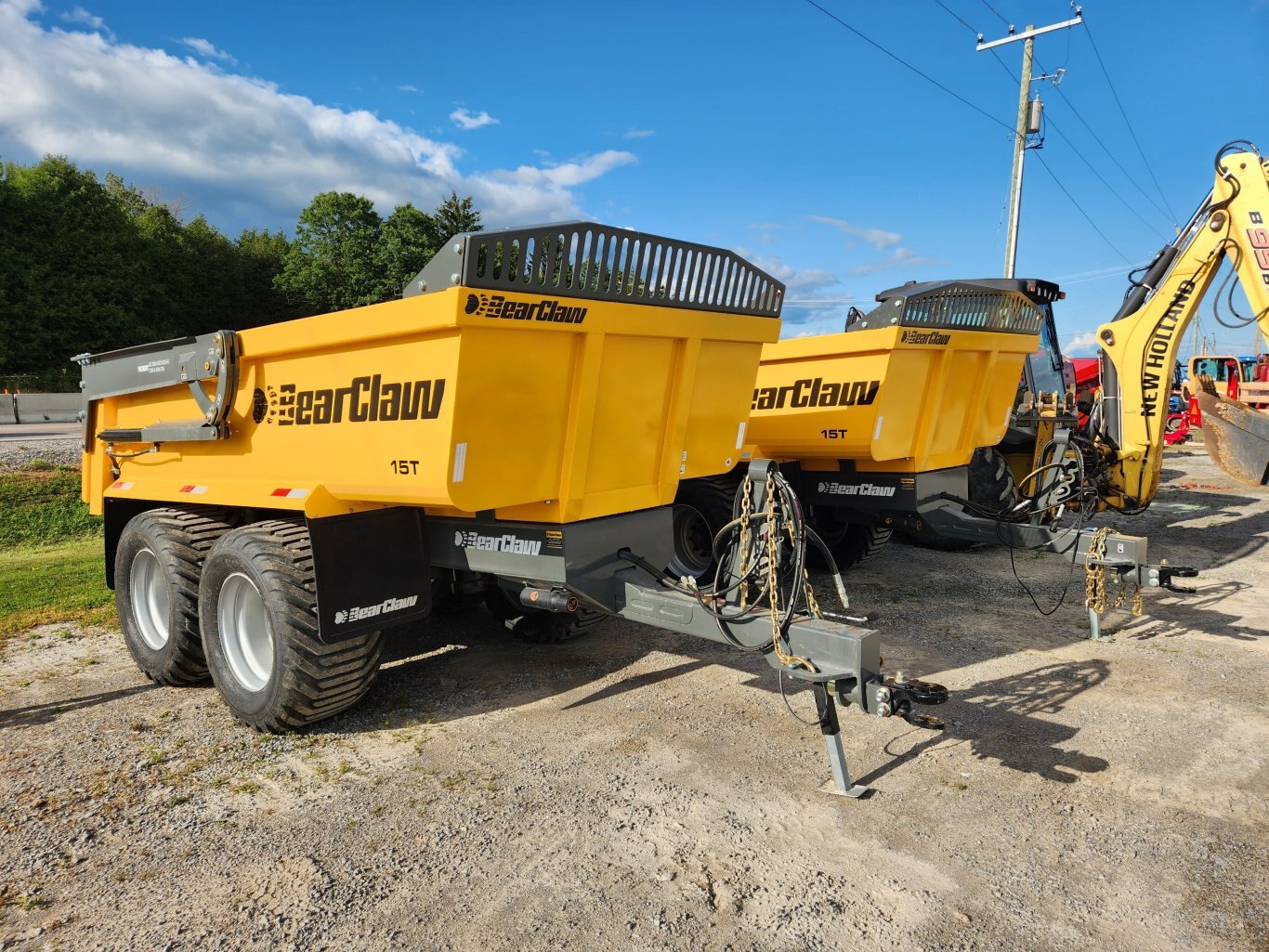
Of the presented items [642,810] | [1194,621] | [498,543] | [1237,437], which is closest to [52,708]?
[498,543]

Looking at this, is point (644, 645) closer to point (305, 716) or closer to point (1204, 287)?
point (305, 716)

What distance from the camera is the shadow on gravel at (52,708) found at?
168 inches

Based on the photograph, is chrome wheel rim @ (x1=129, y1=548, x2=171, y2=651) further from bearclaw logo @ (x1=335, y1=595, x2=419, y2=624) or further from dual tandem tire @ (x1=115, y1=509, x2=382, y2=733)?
bearclaw logo @ (x1=335, y1=595, x2=419, y2=624)

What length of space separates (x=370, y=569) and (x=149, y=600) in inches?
83.5

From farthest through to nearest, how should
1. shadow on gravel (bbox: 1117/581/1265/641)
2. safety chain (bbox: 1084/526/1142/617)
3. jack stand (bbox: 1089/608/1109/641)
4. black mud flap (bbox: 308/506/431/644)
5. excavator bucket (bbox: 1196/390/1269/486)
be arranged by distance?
excavator bucket (bbox: 1196/390/1269/486)
shadow on gravel (bbox: 1117/581/1265/641)
jack stand (bbox: 1089/608/1109/641)
safety chain (bbox: 1084/526/1142/617)
black mud flap (bbox: 308/506/431/644)

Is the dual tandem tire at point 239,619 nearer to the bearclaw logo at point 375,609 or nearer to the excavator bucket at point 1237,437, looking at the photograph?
the bearclaw logo at point 375,609

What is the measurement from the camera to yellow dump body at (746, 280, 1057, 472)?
18.5ft

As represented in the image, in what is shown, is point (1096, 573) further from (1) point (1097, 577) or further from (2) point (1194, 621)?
(2) point (1194, 621)

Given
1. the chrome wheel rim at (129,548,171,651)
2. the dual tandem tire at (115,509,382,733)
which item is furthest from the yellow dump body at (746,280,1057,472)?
the chrome wheel rim at (129,548,171,651)

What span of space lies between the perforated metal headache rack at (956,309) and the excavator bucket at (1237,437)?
10.4 feet

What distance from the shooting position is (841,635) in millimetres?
3123

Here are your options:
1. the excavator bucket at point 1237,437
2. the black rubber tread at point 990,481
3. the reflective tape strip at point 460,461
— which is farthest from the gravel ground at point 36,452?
the excavator bucket at point 1237,437

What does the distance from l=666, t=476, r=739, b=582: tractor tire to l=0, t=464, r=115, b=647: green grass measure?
14.4 ft

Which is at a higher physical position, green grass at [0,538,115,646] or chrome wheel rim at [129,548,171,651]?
chrome wheel rim at [129,548,171,651]
